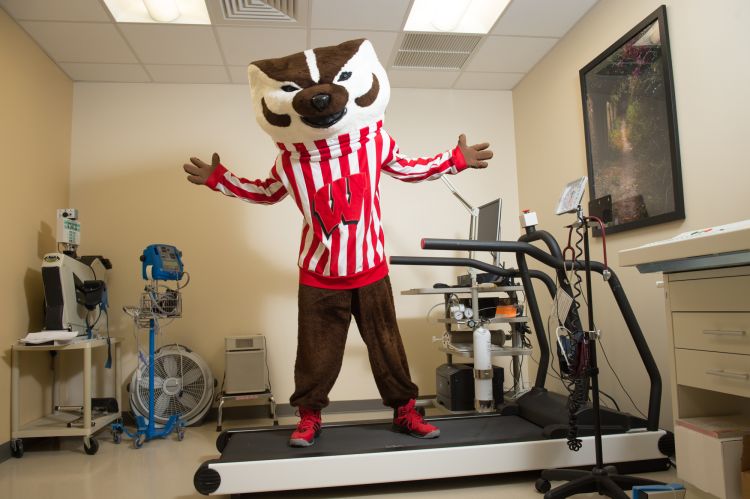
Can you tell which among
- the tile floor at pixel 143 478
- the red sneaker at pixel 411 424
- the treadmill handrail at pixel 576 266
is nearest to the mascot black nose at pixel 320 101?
the treadmill handrail at pixel 576 266

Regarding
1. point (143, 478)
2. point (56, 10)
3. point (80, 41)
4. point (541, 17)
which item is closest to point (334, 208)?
point (143, 478)

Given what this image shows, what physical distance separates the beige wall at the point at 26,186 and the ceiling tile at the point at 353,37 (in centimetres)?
167

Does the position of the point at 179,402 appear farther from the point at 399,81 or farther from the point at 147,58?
the point at 399,81

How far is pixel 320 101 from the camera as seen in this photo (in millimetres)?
2062

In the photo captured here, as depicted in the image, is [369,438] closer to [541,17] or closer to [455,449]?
[455,449]

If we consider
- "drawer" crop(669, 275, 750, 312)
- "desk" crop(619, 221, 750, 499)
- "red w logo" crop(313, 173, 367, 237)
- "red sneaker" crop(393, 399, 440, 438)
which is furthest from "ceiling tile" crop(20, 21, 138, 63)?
"drawer" crop(669, 275, 750, 312)

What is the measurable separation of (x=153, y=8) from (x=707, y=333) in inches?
126

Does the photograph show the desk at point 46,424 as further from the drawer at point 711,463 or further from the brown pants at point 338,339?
the drawer at point 711,463

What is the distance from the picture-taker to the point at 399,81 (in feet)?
12.9

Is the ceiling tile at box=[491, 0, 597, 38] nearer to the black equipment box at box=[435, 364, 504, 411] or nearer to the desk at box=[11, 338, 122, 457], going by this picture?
the black equipment box at box=[435, 364, 504, 411]

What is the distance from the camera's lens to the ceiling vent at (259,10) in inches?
116

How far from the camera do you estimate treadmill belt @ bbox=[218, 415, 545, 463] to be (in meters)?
2.03

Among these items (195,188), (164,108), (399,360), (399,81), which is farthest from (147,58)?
(399,360)

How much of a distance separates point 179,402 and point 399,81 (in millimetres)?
2666
